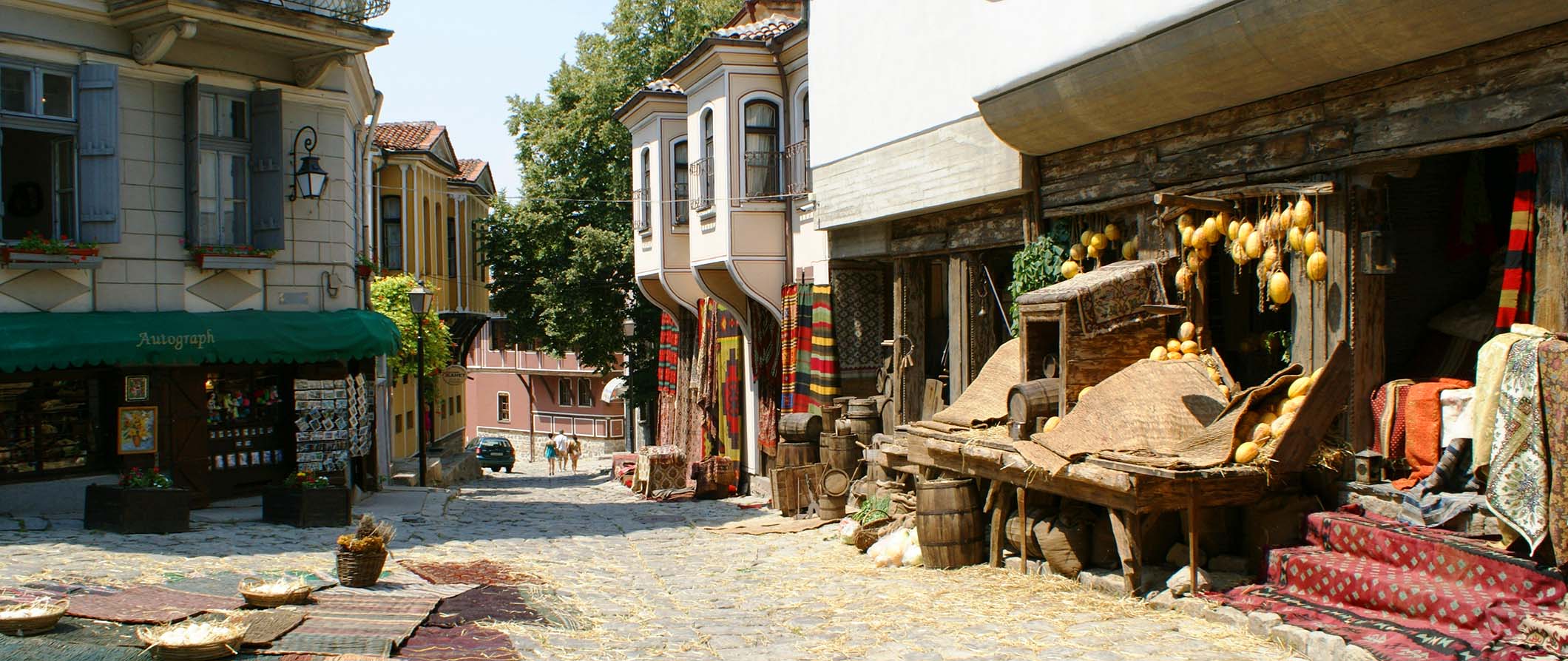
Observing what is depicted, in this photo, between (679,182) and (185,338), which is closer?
(185,338)

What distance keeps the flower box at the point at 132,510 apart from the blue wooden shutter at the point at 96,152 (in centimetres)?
291

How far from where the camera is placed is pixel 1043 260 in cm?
1155

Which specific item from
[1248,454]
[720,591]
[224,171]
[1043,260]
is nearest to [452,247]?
[224,171]

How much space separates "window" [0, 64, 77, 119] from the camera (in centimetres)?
1255

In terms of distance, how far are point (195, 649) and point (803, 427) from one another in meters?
10.7

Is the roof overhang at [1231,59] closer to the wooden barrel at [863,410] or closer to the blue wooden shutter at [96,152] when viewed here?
the wooden barrel at [863,410]

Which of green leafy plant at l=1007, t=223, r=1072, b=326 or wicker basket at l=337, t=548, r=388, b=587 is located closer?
wicker basket at l=337, t=548, r=388, b=587

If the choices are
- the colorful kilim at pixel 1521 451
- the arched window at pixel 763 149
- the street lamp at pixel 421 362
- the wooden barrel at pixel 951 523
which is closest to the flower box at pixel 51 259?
the street lamp at pixel 421 362

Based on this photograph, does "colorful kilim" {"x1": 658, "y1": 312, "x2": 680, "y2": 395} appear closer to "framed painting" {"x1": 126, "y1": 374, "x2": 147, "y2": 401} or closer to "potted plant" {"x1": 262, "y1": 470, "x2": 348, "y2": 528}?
"potted plant" {"x1": 262, "y1": 470, "x2": 348, "y2": 528}

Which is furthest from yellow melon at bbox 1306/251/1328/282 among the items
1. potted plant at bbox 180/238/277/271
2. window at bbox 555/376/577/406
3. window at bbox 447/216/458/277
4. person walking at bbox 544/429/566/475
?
window at bbox 555/376/577/406

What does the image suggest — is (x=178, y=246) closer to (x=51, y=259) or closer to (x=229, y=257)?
(x=229, y=257)

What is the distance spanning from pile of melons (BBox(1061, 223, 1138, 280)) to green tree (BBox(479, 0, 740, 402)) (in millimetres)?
17297

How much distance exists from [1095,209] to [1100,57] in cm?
174

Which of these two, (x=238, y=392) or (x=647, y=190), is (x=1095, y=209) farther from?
(x=647, y=190)
